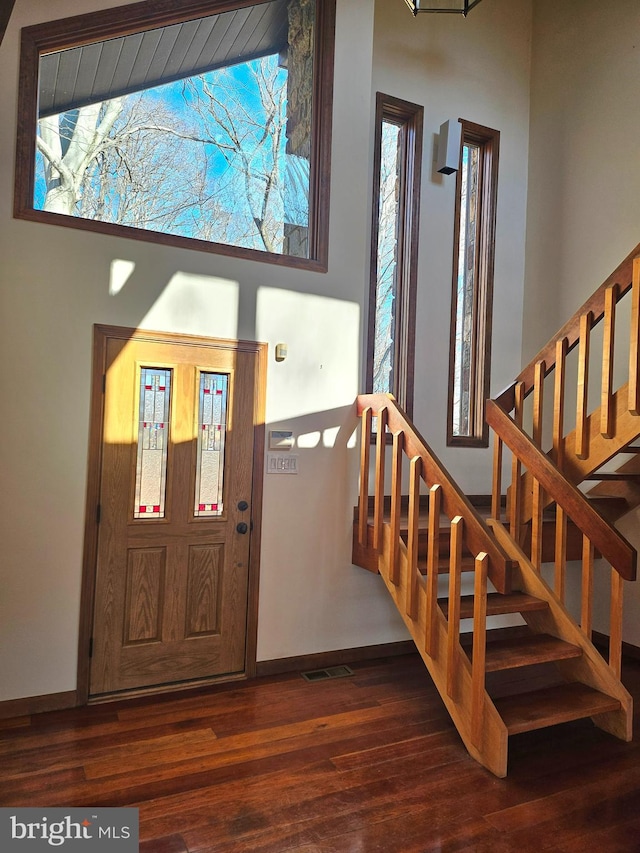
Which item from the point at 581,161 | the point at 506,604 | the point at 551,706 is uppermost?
the point at 581,161

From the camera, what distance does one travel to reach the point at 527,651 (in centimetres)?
321

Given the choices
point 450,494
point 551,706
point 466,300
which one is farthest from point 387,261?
point 551,706

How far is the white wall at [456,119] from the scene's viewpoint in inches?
193

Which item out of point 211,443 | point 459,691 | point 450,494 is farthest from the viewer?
point 211,443

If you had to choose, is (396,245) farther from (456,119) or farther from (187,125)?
(187,125)

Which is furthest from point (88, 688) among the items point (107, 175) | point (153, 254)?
point (107, 175)

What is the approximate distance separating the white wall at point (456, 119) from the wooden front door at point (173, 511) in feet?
5.81

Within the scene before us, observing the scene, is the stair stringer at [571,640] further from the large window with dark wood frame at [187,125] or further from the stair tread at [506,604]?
the large window with dark wood frame at [187,125]

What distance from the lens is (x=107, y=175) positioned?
3.55 m

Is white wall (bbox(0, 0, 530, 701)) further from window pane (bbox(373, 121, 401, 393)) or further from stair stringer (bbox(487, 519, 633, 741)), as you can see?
stair stringer (bbox(487, 519, 633, 741))

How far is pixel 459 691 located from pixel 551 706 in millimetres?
476

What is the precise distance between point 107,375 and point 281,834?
2.40 metres

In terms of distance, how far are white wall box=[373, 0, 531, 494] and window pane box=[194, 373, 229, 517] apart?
1776 millimetres

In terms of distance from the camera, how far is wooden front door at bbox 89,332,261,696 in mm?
3482
